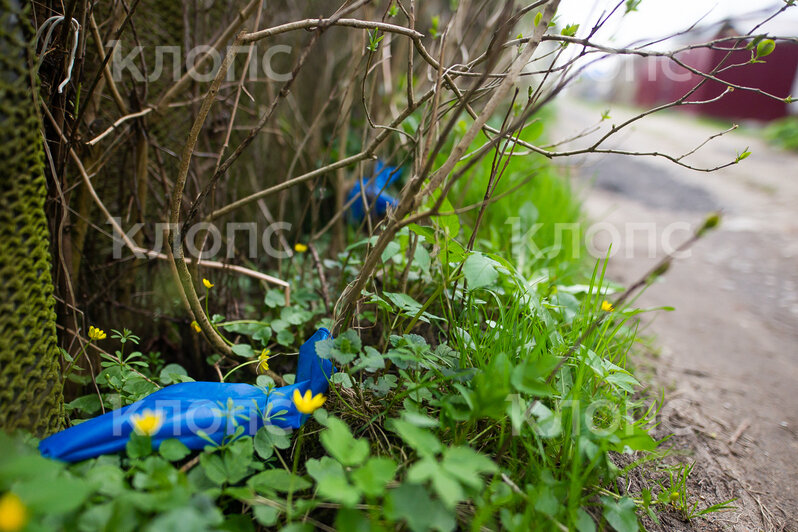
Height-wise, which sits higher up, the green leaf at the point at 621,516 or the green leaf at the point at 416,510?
the green leaf at the point at 416,510

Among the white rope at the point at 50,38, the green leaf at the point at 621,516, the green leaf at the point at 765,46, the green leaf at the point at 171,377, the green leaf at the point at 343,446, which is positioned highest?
the green leaf at the point at 765,46

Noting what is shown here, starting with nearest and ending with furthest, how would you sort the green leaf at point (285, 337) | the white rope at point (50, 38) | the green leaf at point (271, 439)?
the green leaf at point (271, 439)
the white rope at point (50, 38)
the green leaf at point (285, 337)

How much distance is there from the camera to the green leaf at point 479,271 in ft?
3.51

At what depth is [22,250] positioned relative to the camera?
34.0 inches

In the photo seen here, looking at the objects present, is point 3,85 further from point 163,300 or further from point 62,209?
point 163,300

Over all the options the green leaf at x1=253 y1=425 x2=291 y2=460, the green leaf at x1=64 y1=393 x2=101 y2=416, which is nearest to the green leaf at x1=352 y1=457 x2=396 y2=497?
the green leaf at x1=253 y1=425 x2=291 y2=460

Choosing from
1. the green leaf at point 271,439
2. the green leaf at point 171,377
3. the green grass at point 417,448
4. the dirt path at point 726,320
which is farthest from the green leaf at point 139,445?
the dirt path at point 726,320

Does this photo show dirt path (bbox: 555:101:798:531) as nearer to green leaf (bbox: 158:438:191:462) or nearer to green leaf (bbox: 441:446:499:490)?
green leaf (bbox: 441:446:499:490)

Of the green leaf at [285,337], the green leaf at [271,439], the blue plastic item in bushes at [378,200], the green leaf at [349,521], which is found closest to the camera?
the green leaf at [349,521]

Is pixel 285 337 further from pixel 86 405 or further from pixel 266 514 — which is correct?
pixel 266 514

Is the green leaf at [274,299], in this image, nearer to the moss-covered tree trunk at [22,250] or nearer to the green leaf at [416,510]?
the moss-covered tree trunk at [22,250]

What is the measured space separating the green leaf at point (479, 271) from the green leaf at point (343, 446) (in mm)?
425

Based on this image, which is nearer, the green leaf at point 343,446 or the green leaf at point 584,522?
the green leaf at point 343,446

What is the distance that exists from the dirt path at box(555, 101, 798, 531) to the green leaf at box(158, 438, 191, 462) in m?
1.05
